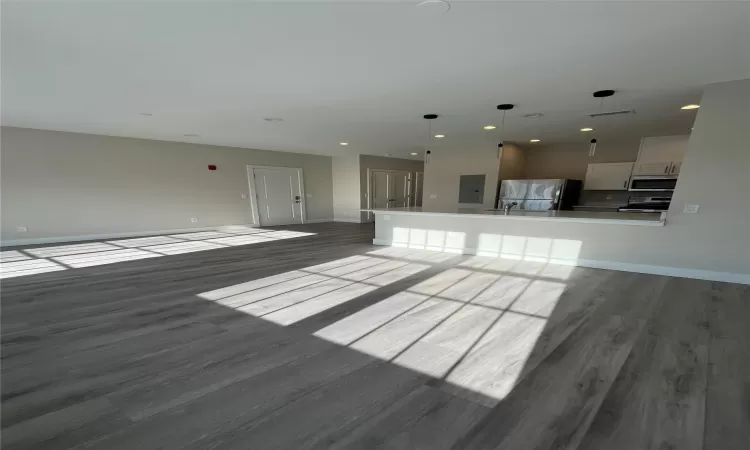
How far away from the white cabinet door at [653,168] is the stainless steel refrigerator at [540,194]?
1187mm

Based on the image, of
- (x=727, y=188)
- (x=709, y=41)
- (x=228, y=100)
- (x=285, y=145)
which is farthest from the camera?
(x=285, y=145)

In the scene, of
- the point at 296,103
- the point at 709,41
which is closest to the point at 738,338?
the point at 709,41

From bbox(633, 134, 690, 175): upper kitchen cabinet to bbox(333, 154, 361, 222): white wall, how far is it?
7160 millimetres

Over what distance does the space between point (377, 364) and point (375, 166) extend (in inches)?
340

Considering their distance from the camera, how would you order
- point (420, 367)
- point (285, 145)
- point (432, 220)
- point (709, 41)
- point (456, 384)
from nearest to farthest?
point (456, 384) < point (420, 367) < point (709, 41) < point (432, 220) < point (285, 145)

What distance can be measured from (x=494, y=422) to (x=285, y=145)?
794cm

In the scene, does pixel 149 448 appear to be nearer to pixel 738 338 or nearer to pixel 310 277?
pixel 310 277

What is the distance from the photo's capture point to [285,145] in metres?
8.07

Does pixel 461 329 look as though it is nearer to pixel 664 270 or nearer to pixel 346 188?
pixel 664 270

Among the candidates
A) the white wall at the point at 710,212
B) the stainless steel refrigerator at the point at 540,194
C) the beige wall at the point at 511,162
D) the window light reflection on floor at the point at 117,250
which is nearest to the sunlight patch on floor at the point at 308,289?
the window light reflection on floor at the point at 117,250

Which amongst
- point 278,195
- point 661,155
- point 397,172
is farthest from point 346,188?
point 661,155

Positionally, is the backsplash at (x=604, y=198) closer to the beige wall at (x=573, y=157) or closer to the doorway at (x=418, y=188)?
the beige wall at (x=573, y=157)

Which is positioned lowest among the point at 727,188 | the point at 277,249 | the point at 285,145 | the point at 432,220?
the point at 277,249

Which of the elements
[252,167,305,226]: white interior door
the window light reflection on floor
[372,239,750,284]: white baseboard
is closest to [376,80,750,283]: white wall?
[372,239,750,284]: white baseboard
